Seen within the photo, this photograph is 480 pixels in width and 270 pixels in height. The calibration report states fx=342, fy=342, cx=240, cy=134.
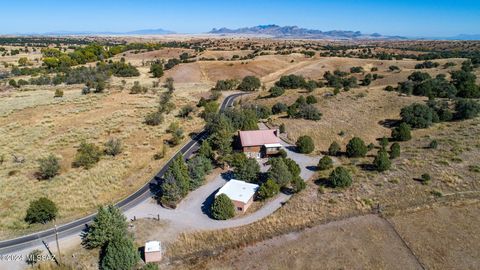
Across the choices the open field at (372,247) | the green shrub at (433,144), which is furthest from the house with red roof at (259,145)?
the green shrub at (433,144)

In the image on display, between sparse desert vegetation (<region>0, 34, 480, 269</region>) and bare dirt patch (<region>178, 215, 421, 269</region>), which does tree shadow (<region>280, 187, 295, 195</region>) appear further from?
bare dirt patch (<region>178, 215, 421, 269</region>)

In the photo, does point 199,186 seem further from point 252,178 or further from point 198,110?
point 198,110

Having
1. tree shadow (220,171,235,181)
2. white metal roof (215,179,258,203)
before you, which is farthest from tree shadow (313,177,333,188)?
tree shadow (220,171,235,181)

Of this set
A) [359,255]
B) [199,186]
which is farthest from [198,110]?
[359,255]

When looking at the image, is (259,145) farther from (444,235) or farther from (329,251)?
(444,235)

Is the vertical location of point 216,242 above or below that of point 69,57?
below

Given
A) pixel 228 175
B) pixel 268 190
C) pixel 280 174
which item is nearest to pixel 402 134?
pixel 280 174
